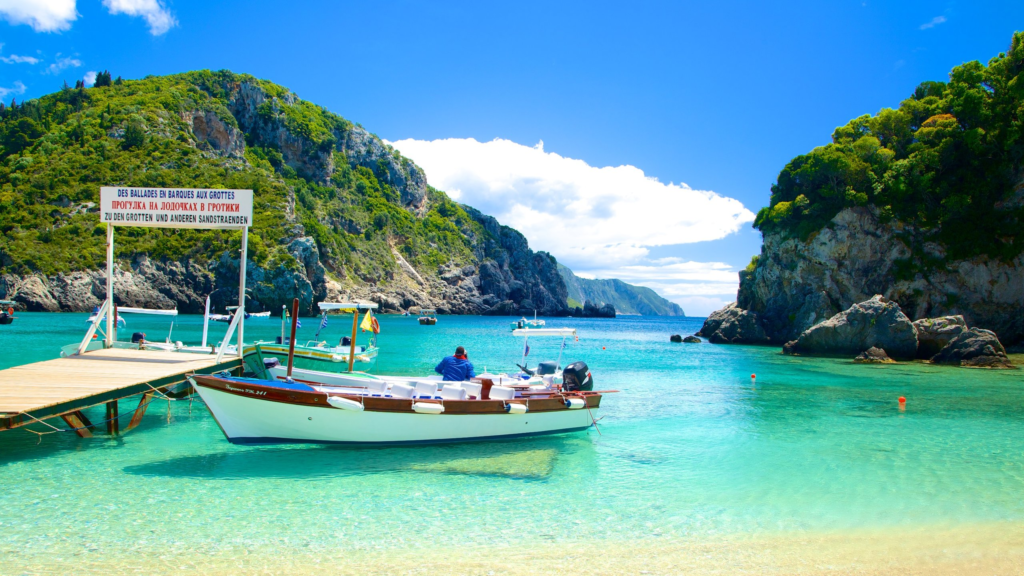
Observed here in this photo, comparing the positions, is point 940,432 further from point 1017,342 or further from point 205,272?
point 205,272

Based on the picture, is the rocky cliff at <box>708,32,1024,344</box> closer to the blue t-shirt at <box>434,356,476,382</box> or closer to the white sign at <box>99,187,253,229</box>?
the blue t-shirt at <box>434,356,476,382</box>

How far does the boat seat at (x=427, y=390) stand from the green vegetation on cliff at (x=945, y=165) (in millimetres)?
48217

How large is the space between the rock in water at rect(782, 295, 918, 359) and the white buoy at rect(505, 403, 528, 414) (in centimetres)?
3529

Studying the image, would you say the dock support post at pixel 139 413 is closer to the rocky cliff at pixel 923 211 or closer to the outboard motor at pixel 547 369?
the outboard motor at pixel 547 369

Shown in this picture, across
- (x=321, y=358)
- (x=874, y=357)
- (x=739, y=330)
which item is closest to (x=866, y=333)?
(x=874, y=357)

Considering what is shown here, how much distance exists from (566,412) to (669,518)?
16.3ft

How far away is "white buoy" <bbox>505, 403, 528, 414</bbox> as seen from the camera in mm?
11547

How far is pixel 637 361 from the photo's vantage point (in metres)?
35.5

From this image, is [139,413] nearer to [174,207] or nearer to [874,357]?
[174,207]

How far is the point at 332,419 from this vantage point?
1016 cm

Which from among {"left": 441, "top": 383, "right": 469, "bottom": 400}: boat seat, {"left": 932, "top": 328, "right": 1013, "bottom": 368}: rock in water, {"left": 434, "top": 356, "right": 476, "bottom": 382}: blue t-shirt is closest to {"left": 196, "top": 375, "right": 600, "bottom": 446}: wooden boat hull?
{"left": 441, "top": 383, "right": 469, "bottom": 400}: boat seat

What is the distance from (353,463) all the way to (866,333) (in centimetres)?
3937

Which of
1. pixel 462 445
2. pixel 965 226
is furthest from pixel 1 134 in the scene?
pixel 965 226

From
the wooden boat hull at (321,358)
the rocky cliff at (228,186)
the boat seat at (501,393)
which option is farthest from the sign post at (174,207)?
the rocky cliff at (228,186)
